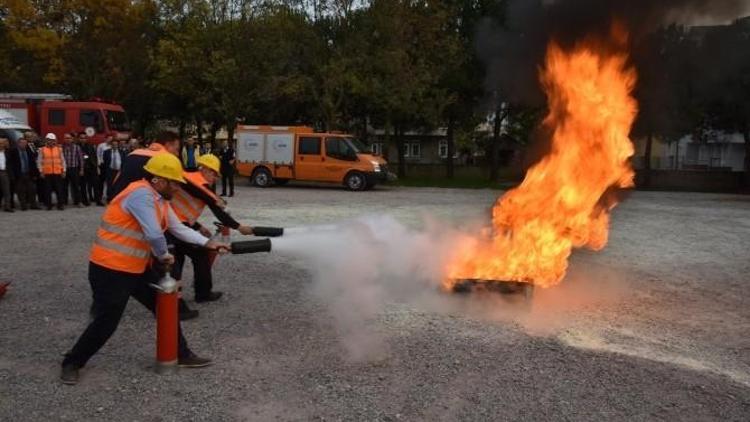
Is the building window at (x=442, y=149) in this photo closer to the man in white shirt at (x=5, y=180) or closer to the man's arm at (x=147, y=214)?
the man in white shirt at (x=5, y=180)

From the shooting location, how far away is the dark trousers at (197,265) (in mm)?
6590

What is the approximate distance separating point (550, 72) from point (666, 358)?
358 centimetres

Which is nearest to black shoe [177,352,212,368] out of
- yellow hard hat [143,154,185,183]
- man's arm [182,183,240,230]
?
yellow hard hat [143,154,185,183]

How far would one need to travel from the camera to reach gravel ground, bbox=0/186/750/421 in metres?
4.29

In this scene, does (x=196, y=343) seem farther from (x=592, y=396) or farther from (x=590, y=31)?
(x=590, y=31)

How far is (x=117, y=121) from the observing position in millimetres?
24422

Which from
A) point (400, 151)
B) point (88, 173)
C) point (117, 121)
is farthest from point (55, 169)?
point (400, 151)

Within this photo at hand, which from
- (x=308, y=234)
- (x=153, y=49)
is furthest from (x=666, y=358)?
(x=153, y=49)

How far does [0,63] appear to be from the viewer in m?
32.2

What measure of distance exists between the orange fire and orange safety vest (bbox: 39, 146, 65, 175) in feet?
35.1

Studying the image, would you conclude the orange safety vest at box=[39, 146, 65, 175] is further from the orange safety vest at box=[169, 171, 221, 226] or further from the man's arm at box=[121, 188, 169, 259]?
the man's arm at box=[121, 188, 169, 259]

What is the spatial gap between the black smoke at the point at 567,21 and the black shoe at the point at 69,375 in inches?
229

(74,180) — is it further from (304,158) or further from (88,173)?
(304,158)

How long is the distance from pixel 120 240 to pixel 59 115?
21.3 m
